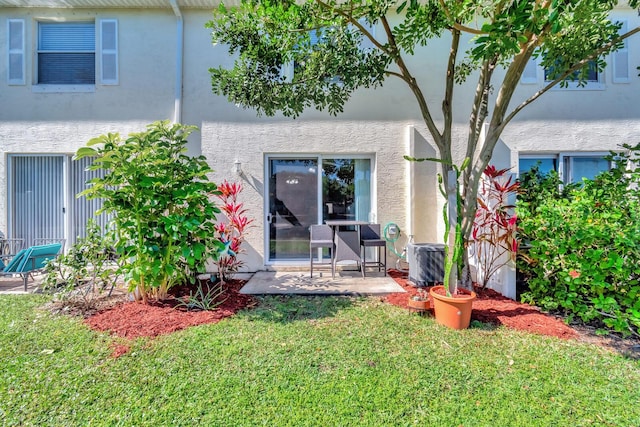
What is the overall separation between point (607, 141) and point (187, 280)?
888 centimetres

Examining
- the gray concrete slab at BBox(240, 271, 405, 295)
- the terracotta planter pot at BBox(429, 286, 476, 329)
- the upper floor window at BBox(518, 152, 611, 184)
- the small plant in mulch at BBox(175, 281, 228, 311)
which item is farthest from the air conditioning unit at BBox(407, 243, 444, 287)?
the small plant in mulch at BBox(175, 281, 228, 311)

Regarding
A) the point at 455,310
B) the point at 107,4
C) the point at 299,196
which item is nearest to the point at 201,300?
the point at 299,196

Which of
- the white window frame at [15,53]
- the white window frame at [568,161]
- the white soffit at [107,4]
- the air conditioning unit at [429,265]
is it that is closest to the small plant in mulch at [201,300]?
the air conditioning unit at [429,265]

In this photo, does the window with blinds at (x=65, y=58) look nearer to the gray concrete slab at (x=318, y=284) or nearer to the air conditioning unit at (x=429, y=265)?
the gray concrete slab at (x=318, y=284)

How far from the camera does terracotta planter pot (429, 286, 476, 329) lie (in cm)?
358

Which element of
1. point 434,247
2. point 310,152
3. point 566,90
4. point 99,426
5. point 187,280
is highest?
point 566,90

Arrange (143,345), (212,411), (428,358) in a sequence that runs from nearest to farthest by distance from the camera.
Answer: (212,411), (428,358), (143,345)

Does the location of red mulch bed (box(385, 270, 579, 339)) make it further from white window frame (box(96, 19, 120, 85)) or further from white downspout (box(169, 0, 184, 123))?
white window frame (box(96, 19, 120, 85))

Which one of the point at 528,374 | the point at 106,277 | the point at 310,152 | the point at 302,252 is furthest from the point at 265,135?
the point at 528,374

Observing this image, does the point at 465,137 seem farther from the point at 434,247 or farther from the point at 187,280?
the point at 187,280

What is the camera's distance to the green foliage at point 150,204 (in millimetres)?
3920

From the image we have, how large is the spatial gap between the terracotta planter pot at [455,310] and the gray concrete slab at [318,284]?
50.1 inches

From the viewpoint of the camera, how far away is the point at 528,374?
274 cm

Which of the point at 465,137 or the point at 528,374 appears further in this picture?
the point at 465,137
